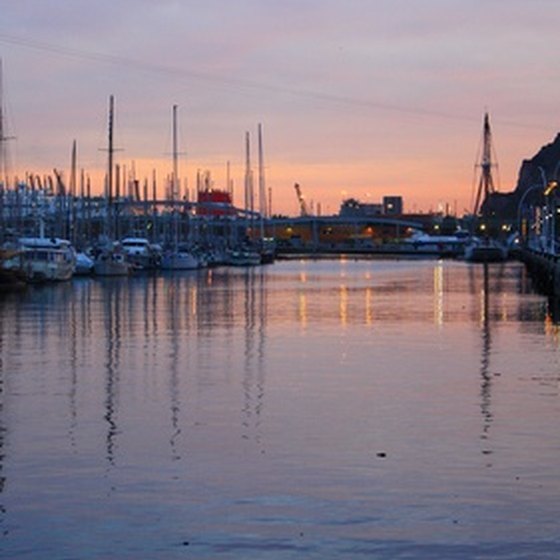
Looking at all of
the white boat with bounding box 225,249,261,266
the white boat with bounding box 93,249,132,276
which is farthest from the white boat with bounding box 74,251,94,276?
the white boat with bounding box 225,249,261,266

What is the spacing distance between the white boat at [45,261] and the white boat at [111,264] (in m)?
6.12

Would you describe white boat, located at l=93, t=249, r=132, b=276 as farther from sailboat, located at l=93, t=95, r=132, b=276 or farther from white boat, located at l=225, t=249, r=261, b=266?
white boat, located at l=225, t=249, r=261, b=266

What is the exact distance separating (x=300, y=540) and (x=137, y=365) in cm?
1796

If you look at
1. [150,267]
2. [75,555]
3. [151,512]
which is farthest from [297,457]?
[150,267]

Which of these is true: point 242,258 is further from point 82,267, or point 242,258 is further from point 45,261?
point 45,261

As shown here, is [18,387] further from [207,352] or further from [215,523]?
[215,523]

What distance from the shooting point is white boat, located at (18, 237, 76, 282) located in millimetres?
83875

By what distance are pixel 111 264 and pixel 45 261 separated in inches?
583

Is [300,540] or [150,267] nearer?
[300,540]

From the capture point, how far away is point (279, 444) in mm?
20781

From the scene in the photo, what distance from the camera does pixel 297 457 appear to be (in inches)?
775

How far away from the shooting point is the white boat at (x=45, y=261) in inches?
3302

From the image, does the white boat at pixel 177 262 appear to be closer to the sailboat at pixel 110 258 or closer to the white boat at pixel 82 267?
the sailboat at pixel 110 258

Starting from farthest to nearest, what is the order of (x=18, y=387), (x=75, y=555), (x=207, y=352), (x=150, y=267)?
(x=150, y=267)
(x=207, y=352)
(x=18, y=387)
(x=75, y=555)
